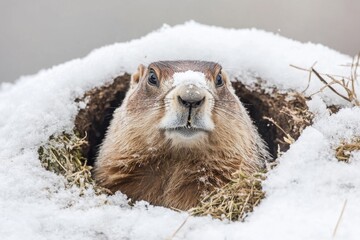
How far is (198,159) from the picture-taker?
5.36m

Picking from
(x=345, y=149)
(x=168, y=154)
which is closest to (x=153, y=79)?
(x=168, y=154)

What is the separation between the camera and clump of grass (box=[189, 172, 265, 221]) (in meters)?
4.17

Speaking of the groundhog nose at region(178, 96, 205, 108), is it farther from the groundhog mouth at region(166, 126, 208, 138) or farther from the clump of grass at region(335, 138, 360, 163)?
the clump of grass at region(335, 138, 360, 163)

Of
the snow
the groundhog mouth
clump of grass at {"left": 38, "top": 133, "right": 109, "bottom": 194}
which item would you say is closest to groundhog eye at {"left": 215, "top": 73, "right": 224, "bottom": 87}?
the snow

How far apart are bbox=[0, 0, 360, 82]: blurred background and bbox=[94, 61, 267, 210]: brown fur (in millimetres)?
6271

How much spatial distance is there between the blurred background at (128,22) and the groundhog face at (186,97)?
243 inches

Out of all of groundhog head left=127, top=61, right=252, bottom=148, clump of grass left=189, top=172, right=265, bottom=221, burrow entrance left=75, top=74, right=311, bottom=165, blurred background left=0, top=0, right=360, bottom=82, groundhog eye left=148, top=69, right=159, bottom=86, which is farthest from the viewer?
blurred background left=0, top=0, right=360, bottom=82

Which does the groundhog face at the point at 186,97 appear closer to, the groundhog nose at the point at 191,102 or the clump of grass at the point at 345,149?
the groundhog nose at the point at 191,102

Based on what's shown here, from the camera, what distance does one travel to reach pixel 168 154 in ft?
17.6

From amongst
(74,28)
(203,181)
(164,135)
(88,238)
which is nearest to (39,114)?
(164,135)

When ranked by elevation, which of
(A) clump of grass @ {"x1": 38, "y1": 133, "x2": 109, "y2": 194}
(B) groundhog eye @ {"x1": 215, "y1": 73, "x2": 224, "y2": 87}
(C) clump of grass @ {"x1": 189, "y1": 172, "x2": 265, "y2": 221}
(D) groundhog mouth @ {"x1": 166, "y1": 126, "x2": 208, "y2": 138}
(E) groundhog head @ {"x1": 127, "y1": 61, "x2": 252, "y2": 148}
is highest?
(B) groundhog eye @ {"x1": 215, "y1": 73, "x2": 224, "y2": 87}

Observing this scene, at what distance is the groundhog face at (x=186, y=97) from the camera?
15.9 feet

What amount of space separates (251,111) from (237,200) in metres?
2.70

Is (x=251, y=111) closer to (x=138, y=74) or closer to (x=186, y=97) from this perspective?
(x=138, y=74)
